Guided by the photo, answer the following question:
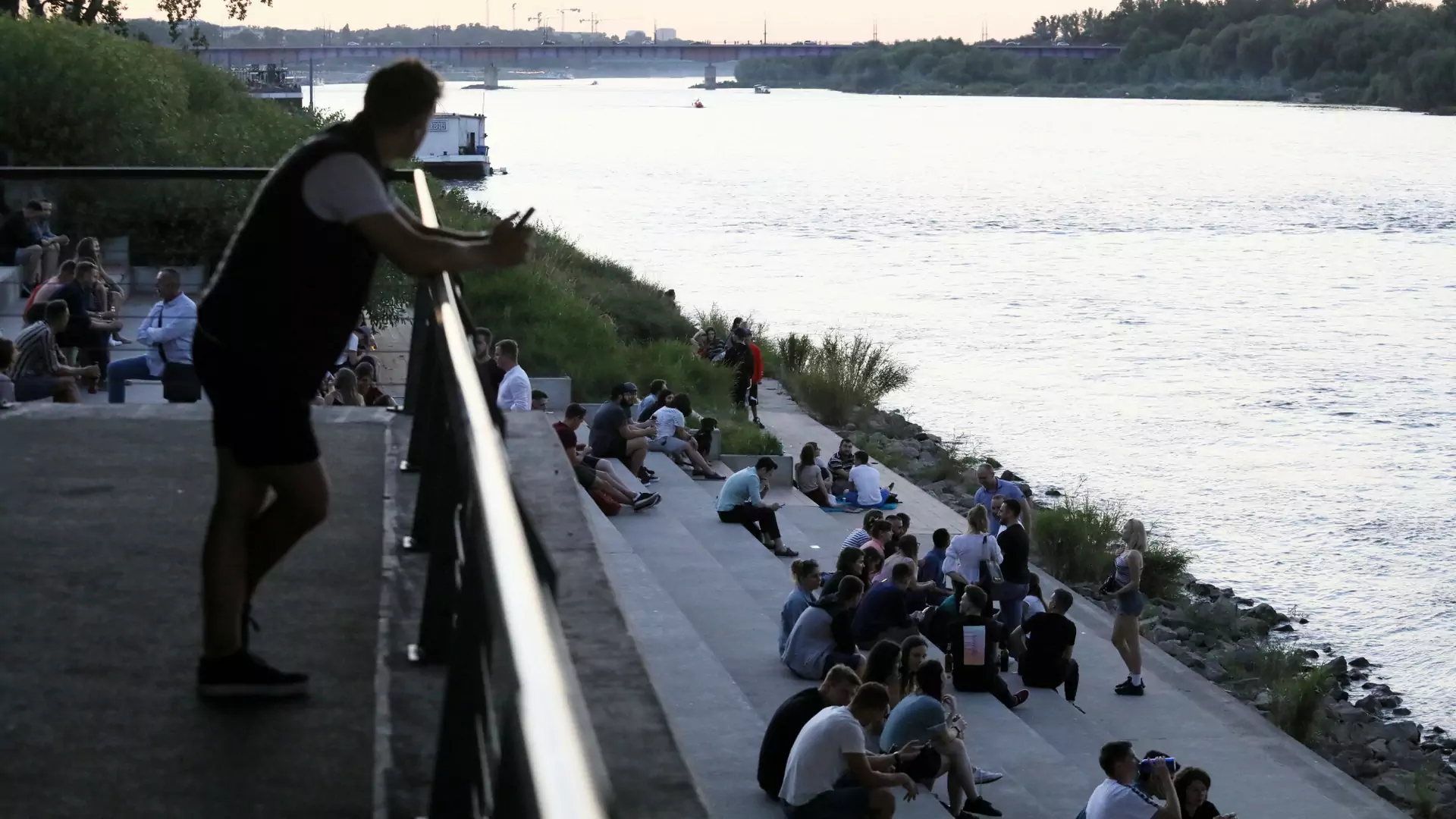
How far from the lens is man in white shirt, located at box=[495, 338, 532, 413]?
48.0 feet

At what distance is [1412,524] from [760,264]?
37315 mm

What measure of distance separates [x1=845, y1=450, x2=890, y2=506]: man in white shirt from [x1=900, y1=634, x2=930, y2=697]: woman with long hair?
11.0 m

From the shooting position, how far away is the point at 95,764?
362cm

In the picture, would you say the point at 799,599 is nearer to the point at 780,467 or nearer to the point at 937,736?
the point at 937,736

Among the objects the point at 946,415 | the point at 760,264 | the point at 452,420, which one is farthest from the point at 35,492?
the point at 760,264

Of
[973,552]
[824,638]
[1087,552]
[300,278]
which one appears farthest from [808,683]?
[1087,552]

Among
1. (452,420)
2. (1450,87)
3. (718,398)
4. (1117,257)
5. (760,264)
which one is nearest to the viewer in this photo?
(452,420)

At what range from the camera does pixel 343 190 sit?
11.4ft

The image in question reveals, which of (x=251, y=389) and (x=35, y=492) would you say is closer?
(x=251, y=389)

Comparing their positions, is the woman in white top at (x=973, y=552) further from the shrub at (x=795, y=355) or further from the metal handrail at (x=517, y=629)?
the shrub at (x=795, y=355)

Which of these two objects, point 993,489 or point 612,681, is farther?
point 993,489

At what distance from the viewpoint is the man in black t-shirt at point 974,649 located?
13.6 metres

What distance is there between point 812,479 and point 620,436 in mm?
4697

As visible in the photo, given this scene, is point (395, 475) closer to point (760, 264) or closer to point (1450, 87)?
point (760, 264)
